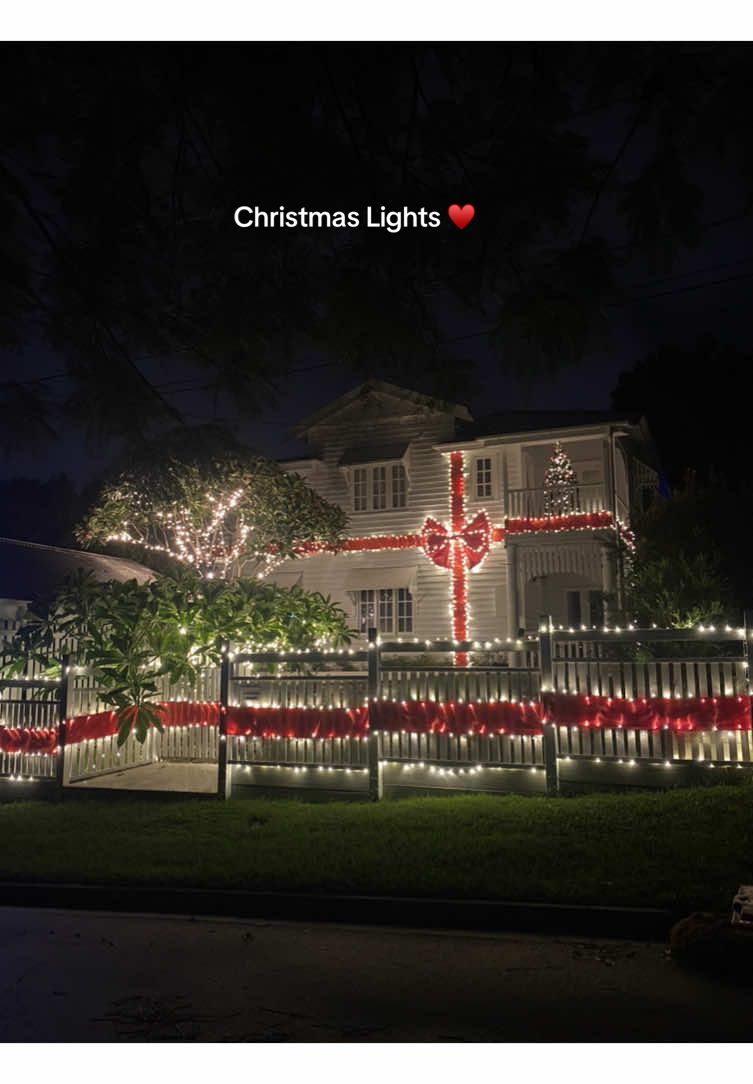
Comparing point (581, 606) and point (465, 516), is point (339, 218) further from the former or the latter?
point (581, 606)

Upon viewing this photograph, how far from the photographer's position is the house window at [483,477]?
22.0 metres

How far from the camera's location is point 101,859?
7.47 metres

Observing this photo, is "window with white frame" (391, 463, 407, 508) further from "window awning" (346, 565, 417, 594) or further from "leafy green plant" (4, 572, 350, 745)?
"leafy green plant" (4, 572, 350, 745)

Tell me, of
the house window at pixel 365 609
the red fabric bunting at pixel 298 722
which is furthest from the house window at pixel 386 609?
the red fabric bunting at pixel 298 722

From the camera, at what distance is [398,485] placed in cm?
2283

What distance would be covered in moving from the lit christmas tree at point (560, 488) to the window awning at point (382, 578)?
153 inches

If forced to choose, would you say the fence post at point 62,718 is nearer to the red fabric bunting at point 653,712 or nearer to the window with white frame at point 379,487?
the red fabric bunting at point 653,712

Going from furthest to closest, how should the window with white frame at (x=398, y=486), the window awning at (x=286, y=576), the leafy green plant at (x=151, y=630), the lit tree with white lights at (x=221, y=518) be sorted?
1. the window awning at (x=286, y=576)
2. the window with white frame at (x=398, y=486)
3. the lit tree with white lights at (x=221, y=518)
4. the leafy green plant at (x=151, y=630)

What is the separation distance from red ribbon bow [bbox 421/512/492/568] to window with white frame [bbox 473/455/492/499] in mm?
659

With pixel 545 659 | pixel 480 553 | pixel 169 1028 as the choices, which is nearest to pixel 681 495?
pixel 480 553

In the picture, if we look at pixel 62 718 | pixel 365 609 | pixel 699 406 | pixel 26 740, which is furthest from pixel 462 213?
pixel 699 406

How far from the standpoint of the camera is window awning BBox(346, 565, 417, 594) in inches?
Answer: 870

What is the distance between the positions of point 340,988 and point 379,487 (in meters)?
18.7

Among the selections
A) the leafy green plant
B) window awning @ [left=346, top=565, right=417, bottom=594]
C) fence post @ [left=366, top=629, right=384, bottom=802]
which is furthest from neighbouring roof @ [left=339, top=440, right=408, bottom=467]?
fence post @ [left=366, top=629, right=384, bottom=802]
